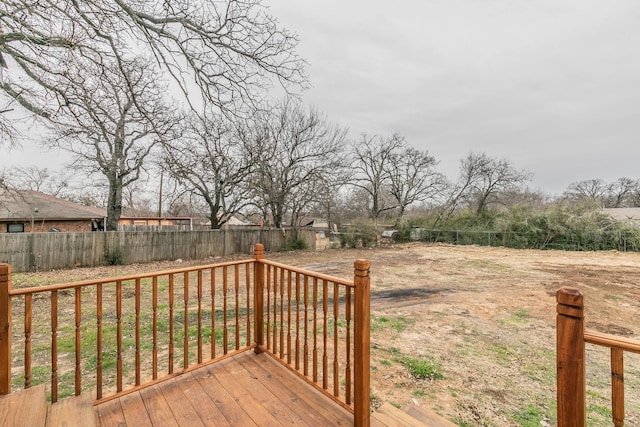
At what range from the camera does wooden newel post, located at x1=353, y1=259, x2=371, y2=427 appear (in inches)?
60.4

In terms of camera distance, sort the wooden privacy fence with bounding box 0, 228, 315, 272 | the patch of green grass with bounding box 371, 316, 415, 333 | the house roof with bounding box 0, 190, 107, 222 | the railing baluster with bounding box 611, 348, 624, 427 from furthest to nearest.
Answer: the house roof with bounding box 0, 190, 107, 222, the wooden privacy fence with bounding box 0, 228, 315, 272, the patch of green grass with bounding box 371, 316, 415, 333, the railing baluster with bounding box 611, 348, 624, 427

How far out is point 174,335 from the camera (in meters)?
3.52

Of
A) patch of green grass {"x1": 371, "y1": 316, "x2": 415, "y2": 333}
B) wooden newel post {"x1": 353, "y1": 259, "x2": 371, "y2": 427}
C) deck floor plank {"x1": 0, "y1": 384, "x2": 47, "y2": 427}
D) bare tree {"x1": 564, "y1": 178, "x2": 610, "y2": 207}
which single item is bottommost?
patch of green grass {"x1": 371, "y1": 316, "x2": 415, "y2": 333}

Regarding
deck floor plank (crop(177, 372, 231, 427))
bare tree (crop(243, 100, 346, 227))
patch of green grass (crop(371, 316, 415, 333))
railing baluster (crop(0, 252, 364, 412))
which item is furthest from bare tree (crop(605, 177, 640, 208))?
deck floor plank (crop(177, 372, 231, 427))

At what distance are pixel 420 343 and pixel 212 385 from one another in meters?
2.52

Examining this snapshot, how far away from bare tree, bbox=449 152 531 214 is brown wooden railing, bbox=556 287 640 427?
2000cm

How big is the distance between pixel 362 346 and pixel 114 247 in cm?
1060

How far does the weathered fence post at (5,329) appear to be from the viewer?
4.92 feet

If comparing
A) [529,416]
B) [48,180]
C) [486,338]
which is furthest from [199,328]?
[48,180]

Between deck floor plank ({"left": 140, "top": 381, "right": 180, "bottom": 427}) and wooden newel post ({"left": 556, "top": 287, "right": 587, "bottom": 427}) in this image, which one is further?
deck floor plank ({"left": 140, "top": 381, "right": 180, "bottom": 427})

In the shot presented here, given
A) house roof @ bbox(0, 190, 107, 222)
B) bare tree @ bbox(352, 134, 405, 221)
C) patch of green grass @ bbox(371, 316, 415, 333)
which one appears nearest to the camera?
patch of green grass @ bbox(371, 316, 415, 333)

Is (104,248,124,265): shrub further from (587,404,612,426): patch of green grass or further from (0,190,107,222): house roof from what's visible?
(587,404,612,426): patch of green grass

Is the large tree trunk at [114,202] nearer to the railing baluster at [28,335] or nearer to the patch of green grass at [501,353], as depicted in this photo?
the railing baluster at [28,335]

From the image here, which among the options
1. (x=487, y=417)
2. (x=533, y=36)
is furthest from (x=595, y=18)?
(x=487, y=417)
